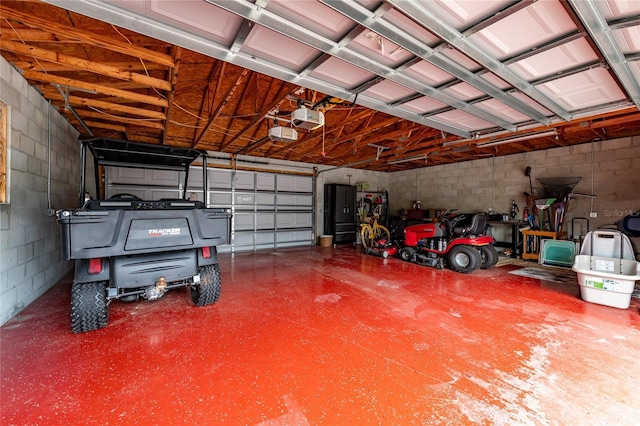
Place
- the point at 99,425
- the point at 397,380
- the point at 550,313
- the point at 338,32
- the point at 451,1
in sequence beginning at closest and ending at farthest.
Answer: the point at 99,425
the point at 451,1
the point at 397,380
the point at 338,32
the point at 550,313

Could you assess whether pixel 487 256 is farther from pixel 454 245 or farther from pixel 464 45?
pixel 464 45

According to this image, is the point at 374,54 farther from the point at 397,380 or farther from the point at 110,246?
the point at 110,246

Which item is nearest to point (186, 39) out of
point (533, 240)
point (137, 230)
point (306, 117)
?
point (306, 117)

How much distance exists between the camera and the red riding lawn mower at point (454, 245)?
5.14 metres

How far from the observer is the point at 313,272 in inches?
201

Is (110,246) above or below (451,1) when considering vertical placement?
below

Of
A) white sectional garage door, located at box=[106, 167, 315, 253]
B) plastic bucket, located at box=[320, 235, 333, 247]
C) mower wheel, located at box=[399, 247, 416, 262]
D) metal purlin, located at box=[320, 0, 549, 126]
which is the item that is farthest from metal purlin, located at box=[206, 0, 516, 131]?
plastic bucket, located at box=[320, 235, 333, 247]

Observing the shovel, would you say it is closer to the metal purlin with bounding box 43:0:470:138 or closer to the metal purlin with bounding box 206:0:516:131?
the metal purlin with bounding box 206:0:516:131

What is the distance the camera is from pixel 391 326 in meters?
2.78

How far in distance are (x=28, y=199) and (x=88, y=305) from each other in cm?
178

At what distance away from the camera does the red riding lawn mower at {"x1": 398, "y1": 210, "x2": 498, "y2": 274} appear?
514 cm

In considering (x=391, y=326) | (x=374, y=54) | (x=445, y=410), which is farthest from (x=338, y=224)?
(x=445, y=410)

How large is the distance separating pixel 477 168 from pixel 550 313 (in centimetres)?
562

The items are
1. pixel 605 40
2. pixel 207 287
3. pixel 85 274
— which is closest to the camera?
pixel 605 40
